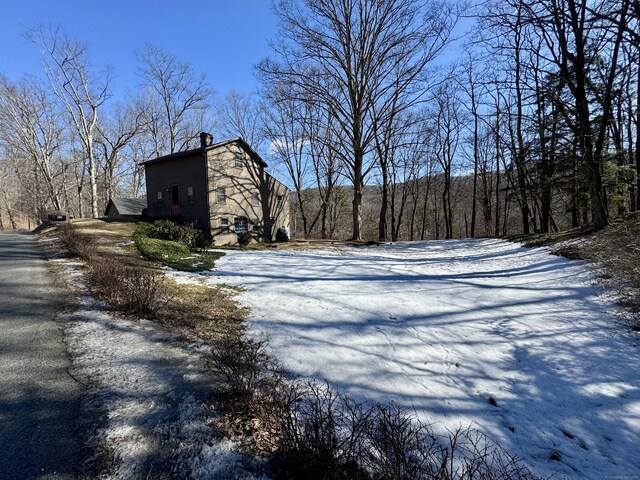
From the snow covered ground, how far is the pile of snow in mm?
1314

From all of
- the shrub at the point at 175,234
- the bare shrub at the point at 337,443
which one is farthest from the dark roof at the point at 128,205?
the bare shrub at the point at 337,443

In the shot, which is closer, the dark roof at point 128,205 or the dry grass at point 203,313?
the dry grass at point 203,313

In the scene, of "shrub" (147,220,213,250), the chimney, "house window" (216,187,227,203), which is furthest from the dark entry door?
"shrub" (147,220,213,250)

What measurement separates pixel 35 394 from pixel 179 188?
19.4 meters

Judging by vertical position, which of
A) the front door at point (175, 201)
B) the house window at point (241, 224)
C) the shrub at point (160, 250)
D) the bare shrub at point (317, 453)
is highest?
the front door at point (175, 201)

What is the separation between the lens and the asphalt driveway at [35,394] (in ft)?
6.85

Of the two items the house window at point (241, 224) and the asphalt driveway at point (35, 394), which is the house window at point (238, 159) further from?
the asphalt driveway at point (35, 394)

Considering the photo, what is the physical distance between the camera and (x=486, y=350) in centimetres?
478

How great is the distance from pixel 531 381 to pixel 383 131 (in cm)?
1749

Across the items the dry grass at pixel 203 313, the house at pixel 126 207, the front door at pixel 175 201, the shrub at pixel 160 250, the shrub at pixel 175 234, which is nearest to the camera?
the dry grass at pixel 203 313

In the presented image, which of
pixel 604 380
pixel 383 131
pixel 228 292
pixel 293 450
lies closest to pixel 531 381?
pixel 604 380

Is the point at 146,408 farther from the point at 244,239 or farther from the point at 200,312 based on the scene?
the point at 244,239

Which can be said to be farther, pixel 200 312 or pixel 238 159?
pixel 238 159

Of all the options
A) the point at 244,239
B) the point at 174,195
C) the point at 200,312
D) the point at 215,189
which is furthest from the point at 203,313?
the point at 174,195
